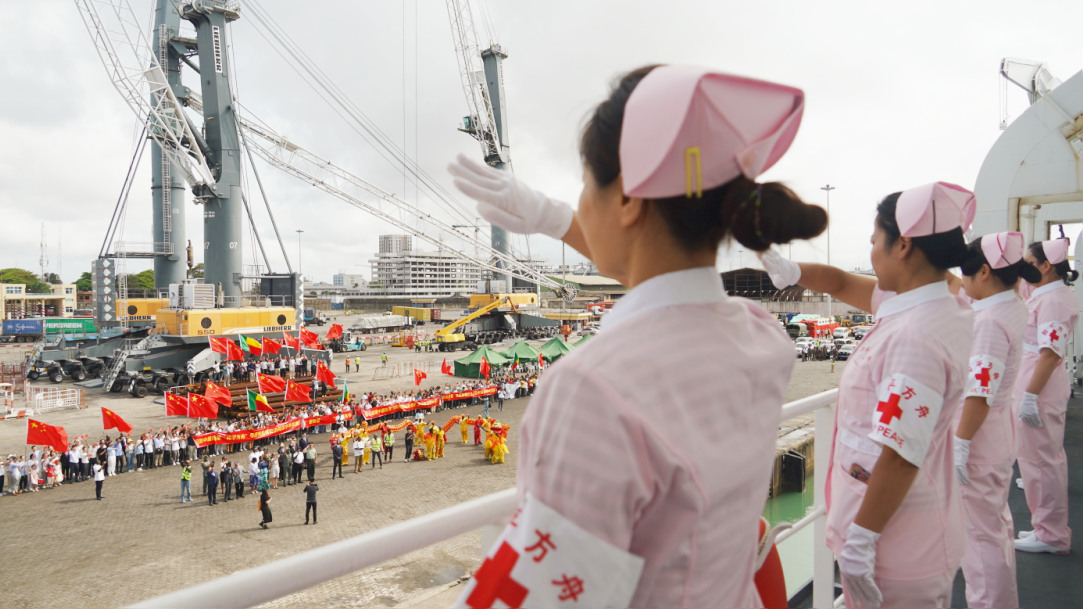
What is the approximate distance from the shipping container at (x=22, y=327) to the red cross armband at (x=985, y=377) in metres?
59.8

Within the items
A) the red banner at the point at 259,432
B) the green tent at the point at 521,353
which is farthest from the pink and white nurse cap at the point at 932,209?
the green tent at the point at 521,353

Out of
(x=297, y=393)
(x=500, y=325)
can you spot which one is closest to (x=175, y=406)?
(x=297, y=393)

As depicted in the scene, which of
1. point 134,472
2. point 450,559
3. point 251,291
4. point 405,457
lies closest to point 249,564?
point 450,559

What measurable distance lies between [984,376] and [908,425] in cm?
122

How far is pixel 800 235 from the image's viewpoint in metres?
1.00

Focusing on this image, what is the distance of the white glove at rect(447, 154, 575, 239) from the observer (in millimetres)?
1433

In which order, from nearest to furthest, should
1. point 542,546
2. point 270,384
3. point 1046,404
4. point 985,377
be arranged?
1. point 542,546
2. point 985,377
3. point 1046,404
4. point 270,384

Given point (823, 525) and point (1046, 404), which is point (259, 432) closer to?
point (823, 525)

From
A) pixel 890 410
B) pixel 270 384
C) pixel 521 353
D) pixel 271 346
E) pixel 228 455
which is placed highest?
pixel 890 410

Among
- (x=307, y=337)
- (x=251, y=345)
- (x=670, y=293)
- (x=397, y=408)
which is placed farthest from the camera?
Answer: (x=307, y=337)

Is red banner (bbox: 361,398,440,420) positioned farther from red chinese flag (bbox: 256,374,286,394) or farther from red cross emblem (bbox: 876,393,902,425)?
red cross emblem (bbox: 876,393,902,425)

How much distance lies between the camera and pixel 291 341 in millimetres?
26953

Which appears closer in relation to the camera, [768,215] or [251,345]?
[768,215]

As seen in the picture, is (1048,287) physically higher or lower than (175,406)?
higher
